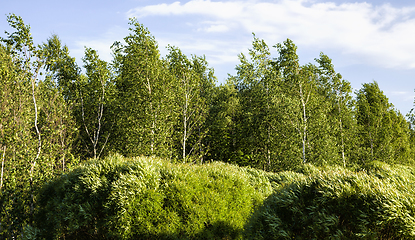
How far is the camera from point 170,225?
9484 mm

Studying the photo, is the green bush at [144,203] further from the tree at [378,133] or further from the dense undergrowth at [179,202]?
the tree at [378,133]

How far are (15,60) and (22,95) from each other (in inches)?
59.3

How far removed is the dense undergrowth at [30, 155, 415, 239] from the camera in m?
6.30

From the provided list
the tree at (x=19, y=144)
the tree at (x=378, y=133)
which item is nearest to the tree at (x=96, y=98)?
the tree at (x=19, y=144)

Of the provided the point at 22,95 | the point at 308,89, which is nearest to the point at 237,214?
the point at 22,95

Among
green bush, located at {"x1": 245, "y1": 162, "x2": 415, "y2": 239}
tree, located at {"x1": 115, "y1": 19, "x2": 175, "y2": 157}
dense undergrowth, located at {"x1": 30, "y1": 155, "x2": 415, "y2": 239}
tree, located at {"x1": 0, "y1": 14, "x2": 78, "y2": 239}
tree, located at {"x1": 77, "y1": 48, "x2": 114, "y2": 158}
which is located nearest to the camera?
green bush, located at {"x1": 245, "y1": 162, "x2": 415, "y2": 239}

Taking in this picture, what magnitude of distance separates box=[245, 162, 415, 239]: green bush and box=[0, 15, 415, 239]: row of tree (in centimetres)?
991

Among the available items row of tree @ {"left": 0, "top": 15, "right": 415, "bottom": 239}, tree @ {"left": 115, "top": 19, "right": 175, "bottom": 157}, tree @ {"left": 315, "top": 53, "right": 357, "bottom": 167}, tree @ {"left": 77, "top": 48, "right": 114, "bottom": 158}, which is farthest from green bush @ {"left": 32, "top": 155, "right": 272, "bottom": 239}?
→ tree @ {"left": 315, "top": 53, "right": 357, "bottom": 167}

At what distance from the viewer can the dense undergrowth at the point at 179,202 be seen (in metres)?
6.30

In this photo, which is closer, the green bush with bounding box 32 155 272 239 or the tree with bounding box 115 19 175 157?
the green bush with bounding box 32 155 272 239

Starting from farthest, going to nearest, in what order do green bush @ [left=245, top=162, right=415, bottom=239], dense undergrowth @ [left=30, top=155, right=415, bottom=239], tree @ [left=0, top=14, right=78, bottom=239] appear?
tree @ [left=0, top=14, right=78, bottom=239] < dense undergrowth @ [left=30, top=155, right=415, bottom=239] < green bush @ [left=245, top=162, right=415, bottom=239]

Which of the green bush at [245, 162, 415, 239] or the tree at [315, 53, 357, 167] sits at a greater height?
the tree at [315, 53, 357, 167]

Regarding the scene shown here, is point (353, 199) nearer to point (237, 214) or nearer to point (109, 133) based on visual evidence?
point (237, 214)

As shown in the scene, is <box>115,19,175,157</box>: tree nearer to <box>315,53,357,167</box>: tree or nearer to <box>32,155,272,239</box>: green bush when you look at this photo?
<box>32,155,272,239</box>: green bush
